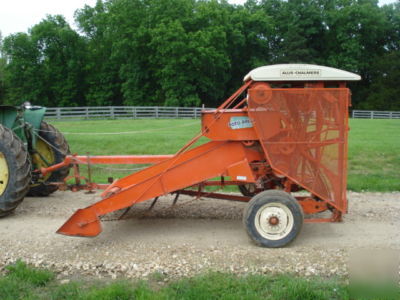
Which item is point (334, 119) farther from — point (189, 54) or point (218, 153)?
point (189, 54)

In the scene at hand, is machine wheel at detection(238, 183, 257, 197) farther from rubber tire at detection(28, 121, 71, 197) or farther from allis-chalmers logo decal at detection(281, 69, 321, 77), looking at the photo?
rubber tire at detection(28, 121, 71, 197)

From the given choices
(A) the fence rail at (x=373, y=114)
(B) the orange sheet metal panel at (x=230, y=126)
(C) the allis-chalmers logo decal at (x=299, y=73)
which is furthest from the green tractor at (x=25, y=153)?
(A) the fence rail at (x=373, y=114)

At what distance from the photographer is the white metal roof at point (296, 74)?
16.4 feet

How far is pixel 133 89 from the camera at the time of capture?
4044cm

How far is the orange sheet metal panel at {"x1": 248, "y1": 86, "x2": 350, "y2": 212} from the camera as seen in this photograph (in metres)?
5.08

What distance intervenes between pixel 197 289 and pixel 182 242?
1.38 metres

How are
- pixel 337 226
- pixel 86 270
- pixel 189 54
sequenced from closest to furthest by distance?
pixel 86 270
pixel 337 226
pixel 189 54

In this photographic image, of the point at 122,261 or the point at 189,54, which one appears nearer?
the point at 122,261

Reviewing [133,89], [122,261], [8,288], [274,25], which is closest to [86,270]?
[122,261]

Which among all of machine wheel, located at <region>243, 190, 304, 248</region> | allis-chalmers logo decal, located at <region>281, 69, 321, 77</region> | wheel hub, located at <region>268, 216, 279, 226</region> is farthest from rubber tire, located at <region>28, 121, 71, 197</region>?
allis-chalmers logo decal, located at <region>281, 69, 321, 77</region>

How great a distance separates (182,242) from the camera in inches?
207

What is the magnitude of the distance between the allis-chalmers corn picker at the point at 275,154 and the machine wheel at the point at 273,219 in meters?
0.01

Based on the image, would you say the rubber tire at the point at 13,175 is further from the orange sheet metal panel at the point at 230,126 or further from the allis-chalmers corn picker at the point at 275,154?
the orange sheet metal panel at the point at 230,126

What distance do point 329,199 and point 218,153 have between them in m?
1.46
